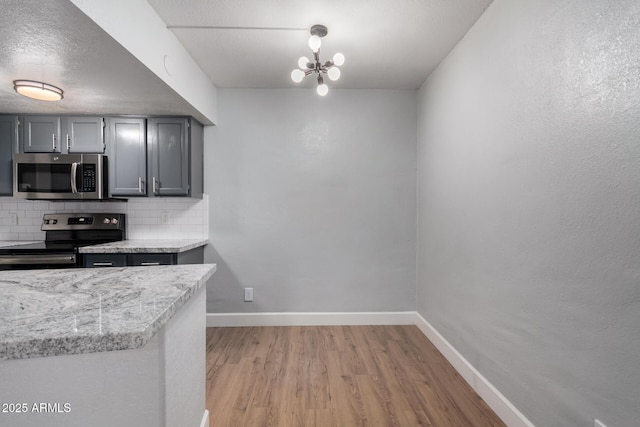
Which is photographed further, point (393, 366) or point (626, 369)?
point (393, 366)

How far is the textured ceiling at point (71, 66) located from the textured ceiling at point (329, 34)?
0.45m

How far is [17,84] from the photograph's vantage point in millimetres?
2197

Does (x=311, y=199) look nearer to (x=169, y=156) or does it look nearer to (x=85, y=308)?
(x=169, y=156)

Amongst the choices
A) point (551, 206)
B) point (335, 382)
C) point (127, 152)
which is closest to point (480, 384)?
point (335, 382)

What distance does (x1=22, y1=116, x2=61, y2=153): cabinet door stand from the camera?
293 centimetres

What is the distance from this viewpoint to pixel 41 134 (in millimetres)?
2941

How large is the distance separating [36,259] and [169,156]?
53.3 inches

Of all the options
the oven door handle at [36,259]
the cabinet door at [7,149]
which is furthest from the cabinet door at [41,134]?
the oven door handle at [36,259]

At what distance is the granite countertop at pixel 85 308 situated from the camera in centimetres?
70

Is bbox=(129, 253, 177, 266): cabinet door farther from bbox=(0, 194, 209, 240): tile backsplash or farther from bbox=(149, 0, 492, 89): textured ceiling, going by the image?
bbox=(149, 0, 492, 89): textured ceiling

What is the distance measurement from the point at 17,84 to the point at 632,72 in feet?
11.3

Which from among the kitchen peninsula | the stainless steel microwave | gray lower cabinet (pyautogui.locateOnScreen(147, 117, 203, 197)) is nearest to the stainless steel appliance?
the stainless steel microwave

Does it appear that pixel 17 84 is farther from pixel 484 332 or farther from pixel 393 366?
pixel 484 332

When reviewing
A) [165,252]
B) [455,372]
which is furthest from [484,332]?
[165,252]
